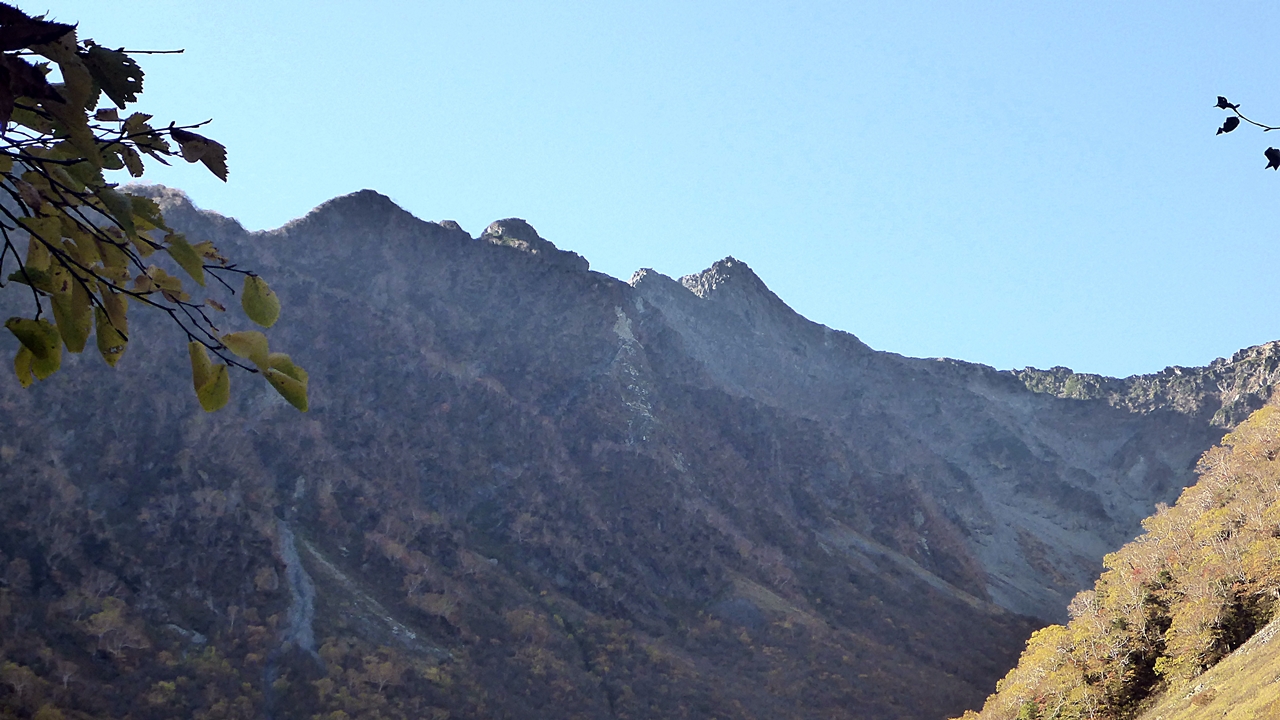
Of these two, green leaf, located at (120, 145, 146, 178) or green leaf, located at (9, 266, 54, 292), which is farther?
green leaf, located at (120, 145, 146, 178)

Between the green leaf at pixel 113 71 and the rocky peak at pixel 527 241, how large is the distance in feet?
301

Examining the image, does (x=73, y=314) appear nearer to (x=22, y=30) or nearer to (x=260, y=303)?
(x=260, y=303)

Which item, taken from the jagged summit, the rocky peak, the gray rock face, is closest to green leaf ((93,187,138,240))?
the rocky peak

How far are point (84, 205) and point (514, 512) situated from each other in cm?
6727

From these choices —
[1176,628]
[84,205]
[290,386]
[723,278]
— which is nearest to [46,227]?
[84,205]

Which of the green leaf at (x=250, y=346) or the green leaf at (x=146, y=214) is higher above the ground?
the green leaf at (x=146, y=214)

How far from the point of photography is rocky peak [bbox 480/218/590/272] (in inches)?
3728

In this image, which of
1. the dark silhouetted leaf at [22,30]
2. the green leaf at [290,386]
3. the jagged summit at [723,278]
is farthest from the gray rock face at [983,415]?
the dark silhouetted leaf at [22,30]

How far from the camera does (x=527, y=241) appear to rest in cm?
9656

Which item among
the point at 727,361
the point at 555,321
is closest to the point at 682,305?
the point at 727,361

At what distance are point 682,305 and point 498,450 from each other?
45.0m

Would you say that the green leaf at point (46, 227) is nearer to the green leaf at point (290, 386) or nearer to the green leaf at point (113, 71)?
the green leaf at point (113, 71)

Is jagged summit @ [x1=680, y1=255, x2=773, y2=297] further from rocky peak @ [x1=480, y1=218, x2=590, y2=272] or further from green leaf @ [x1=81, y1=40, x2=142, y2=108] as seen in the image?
green leaf @ [x1=81, y1=40, x2=142, y2=108]

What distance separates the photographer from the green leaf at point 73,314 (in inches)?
90.7
